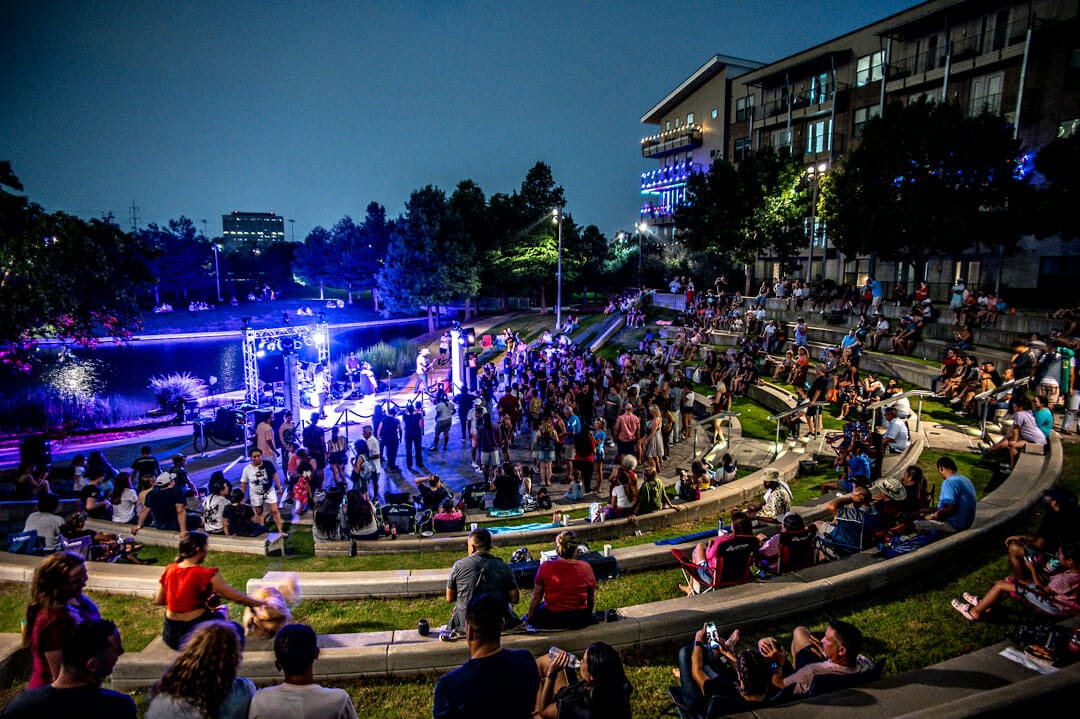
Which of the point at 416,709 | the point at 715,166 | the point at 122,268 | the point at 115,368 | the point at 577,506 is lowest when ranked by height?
the point at 115,368

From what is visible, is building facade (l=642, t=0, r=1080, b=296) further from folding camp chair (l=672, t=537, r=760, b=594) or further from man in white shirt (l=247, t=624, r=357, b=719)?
man in white shirt (l=247, t=624, r=357, b=719)

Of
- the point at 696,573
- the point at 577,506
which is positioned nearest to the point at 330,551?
the point at 577,506

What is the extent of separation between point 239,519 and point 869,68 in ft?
140

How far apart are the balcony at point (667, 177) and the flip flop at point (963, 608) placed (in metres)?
51.8

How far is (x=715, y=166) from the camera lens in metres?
35.2

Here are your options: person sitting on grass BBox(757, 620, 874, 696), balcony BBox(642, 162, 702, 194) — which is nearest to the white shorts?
person sitting on grass BBox(757, 620, 874, 696)

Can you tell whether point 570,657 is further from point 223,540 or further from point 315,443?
point 315,443

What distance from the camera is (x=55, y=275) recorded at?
685 inches

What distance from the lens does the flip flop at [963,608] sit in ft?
17.8

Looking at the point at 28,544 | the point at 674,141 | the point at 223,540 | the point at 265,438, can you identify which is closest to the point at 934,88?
the point at 674,141

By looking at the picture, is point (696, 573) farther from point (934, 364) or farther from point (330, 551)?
point (934, 364)

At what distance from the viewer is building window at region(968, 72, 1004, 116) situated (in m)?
28.0

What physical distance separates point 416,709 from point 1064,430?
13420 millimetres

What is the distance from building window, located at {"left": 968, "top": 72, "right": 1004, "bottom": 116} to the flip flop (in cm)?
3134
